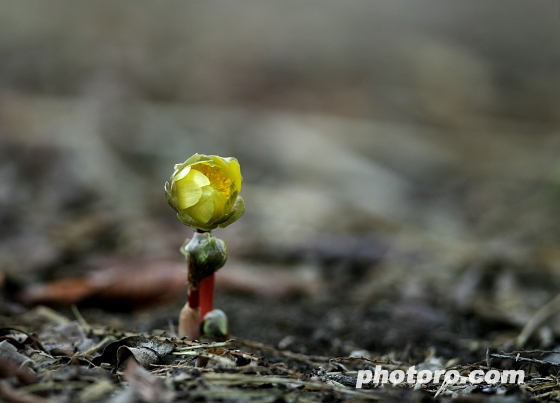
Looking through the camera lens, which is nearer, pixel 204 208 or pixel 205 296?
pixel 204 208

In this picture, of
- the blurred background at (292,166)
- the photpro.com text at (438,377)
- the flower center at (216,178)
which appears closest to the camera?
the photpro.com text at (438,377)

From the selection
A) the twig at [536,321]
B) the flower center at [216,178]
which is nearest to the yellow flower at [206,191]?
the flower center at [216,178]

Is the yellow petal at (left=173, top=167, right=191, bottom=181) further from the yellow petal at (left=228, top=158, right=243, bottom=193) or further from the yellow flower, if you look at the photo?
the yellow petal at (left=228, top=158, right=243, bottom=193)

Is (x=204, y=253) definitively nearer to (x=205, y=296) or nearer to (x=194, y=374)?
(x=205, y=296)

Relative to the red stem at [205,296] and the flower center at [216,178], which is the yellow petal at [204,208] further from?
the red stem at [205,296]

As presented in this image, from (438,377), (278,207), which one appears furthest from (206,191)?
(278,207)

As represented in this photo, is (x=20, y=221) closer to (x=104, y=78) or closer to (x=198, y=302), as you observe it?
(x=198, y=302)
